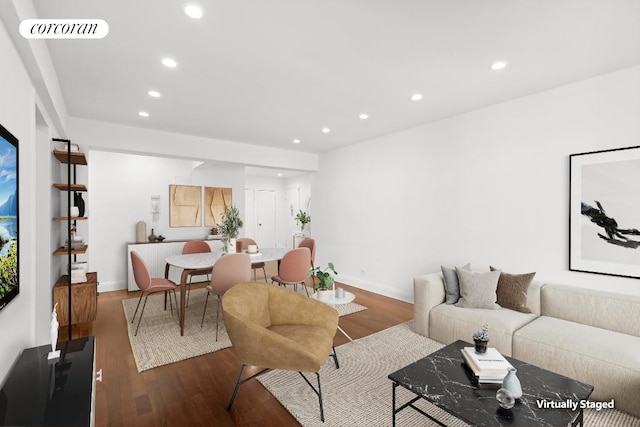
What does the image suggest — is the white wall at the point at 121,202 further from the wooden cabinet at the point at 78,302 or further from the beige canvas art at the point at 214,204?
the wooden cabinet at the point at 78,302

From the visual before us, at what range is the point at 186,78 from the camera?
2.74 m

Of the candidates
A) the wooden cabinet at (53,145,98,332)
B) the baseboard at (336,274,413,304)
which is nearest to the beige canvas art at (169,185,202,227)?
the wooden cabinet at (53,145,98,332)

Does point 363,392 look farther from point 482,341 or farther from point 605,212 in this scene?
point 605,212

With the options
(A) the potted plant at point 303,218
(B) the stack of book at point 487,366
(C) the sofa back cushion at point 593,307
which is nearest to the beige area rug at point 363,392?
(B) the stack of book at point 487,366

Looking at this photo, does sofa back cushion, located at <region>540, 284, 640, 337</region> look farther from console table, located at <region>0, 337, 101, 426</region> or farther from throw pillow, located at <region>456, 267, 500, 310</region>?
console table, located at <region>0, 337, 101, 426</region>

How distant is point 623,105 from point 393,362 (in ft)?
9.93

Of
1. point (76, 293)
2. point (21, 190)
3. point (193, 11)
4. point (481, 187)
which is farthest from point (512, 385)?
point (76, 293)

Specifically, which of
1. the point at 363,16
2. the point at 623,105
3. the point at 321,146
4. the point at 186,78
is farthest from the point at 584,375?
the point at 321,146

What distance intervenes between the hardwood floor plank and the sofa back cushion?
1.83m

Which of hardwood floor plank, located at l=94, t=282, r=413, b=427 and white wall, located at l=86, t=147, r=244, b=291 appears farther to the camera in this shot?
white wall, located at l=86, t=147, r=244, b=291

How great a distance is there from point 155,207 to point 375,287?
425 centimetres

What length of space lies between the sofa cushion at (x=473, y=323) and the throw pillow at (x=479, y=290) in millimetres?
63

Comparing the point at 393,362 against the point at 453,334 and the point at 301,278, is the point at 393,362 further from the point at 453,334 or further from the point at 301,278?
the point at 301,278

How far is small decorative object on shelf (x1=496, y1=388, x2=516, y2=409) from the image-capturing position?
146 cm
